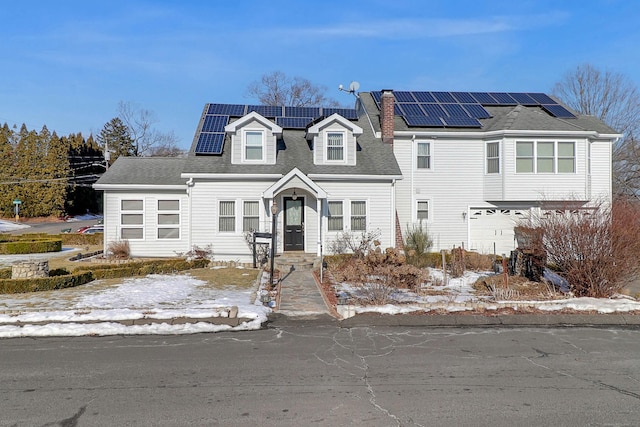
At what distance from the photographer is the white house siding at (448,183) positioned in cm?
2105

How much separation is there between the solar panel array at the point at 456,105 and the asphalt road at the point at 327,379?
1442cm

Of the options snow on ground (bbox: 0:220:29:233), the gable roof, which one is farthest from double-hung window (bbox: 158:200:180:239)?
snow on ground (bbox: 0:220:29:233)

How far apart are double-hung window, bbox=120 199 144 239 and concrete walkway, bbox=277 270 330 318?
7.81m

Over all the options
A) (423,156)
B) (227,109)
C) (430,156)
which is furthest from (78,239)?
(430,156)

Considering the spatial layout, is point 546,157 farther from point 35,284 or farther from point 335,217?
point 35,284

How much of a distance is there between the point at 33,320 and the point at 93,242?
22444 mm

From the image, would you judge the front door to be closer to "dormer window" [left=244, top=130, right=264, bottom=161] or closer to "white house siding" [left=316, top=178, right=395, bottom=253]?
"white house siding" [left=316, top=178, right=395, bottom=253]

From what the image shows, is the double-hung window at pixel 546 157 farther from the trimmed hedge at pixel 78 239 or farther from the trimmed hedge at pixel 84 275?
the trimmed hedge at pixel 78 239

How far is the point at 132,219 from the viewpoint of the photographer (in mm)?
19469

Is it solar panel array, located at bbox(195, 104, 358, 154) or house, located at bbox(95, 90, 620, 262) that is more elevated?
solar panel array, located at bbox(195, 104, 358, 154)

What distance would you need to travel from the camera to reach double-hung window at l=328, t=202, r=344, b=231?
750 inches

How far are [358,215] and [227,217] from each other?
5519 mm

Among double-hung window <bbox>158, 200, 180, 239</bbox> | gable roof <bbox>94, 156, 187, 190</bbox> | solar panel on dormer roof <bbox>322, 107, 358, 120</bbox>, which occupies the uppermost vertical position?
solar panel on dormer roof <bbox>322, 107, 358, 120</bbox>

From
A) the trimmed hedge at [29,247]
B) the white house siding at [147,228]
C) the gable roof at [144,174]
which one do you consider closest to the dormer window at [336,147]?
the gable roof at [144,174]
